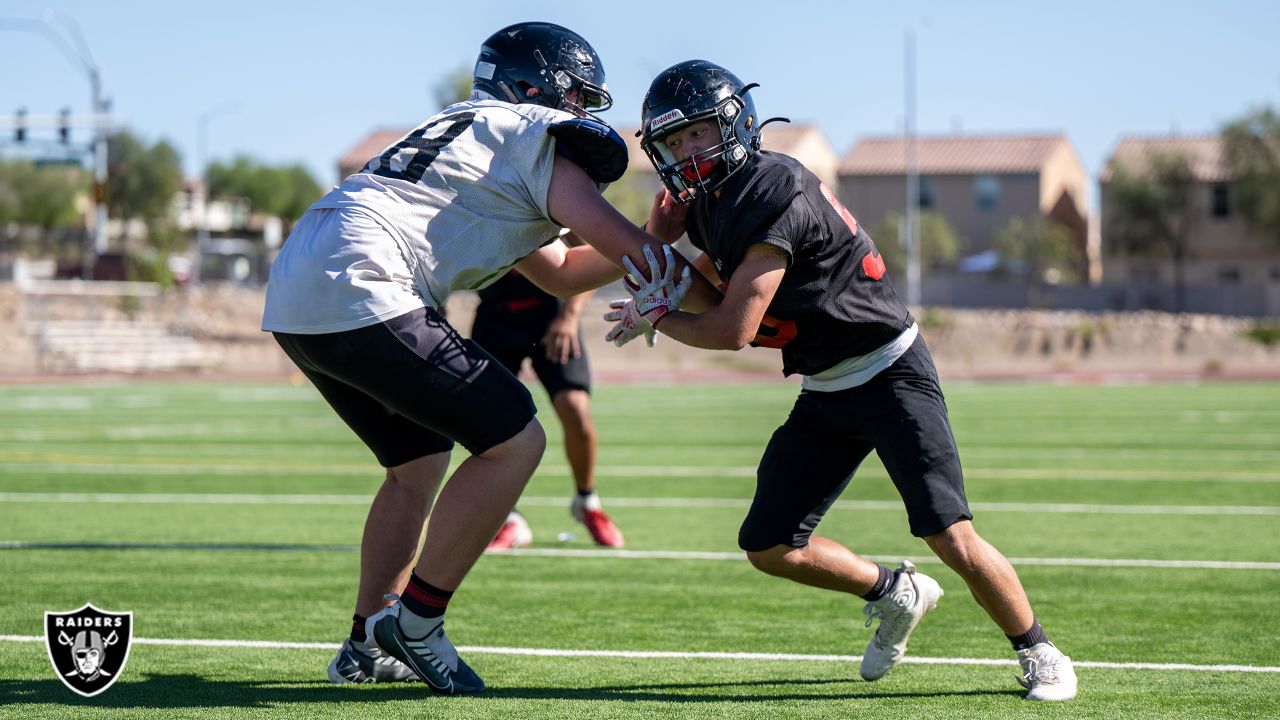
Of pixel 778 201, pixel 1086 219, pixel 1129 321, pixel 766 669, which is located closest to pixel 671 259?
pixel 778 201

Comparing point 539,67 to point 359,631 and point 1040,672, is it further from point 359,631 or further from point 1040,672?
point 1040,672

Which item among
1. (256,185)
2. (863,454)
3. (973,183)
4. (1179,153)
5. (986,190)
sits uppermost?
(863,454)

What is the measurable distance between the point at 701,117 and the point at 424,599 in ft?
5.18

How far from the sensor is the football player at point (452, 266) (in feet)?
14.2

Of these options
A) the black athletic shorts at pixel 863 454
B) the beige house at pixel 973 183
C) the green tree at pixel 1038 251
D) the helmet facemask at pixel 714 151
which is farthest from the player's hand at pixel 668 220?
the beige house at pixel 973 183

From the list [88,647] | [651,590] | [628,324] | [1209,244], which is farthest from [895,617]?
[1209,244]

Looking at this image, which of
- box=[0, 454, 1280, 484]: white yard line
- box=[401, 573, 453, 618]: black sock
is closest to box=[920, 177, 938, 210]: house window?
box=[0, 454, 1280, 484]: white yard line

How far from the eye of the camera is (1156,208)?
60.8m

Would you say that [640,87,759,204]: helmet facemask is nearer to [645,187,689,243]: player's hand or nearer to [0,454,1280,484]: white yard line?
[645,187,689,243]: player's hand

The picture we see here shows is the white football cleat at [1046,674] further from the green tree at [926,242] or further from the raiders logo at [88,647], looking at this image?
the green tree at [926,242]

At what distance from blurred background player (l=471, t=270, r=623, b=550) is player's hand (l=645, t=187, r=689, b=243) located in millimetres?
3024

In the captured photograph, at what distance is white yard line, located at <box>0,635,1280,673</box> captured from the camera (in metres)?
4.93

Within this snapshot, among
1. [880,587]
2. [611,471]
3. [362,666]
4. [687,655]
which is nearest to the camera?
[362,666]

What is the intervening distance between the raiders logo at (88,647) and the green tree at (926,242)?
2292 inches
